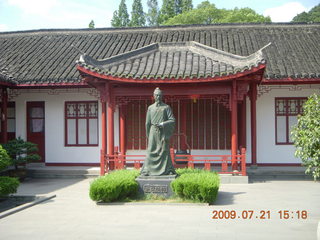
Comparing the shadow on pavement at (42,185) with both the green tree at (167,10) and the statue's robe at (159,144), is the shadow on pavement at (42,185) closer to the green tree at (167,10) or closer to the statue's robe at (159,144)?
the statue's robe at (159,144)

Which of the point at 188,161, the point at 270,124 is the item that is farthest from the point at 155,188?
the point at 270,124

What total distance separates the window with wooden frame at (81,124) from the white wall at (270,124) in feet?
A: 16.8

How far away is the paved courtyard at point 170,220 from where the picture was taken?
6.39 metres

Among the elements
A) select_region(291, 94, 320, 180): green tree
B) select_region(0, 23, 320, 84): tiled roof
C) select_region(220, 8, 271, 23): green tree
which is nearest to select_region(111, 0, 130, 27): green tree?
select_region(220, 8, 271, 23): green tree

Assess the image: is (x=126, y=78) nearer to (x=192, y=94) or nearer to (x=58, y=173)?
(x=192, y=94)

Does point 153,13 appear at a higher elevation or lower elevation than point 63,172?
higher

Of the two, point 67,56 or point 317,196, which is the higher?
point 67,56

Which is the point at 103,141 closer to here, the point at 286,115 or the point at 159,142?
the point at 159,142

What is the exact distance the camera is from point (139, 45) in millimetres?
16219

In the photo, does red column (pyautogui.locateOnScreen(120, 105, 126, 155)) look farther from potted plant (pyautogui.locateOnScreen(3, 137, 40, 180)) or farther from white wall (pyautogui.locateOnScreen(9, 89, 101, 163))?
potted plant (pyautogui.locateOnScreen(3, 137, 40, 180))

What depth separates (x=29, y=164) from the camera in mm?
14438

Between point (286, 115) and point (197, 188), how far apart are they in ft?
20.7

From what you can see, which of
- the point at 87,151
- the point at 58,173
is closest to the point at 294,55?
the point at 87,151

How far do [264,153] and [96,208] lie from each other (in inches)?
276
